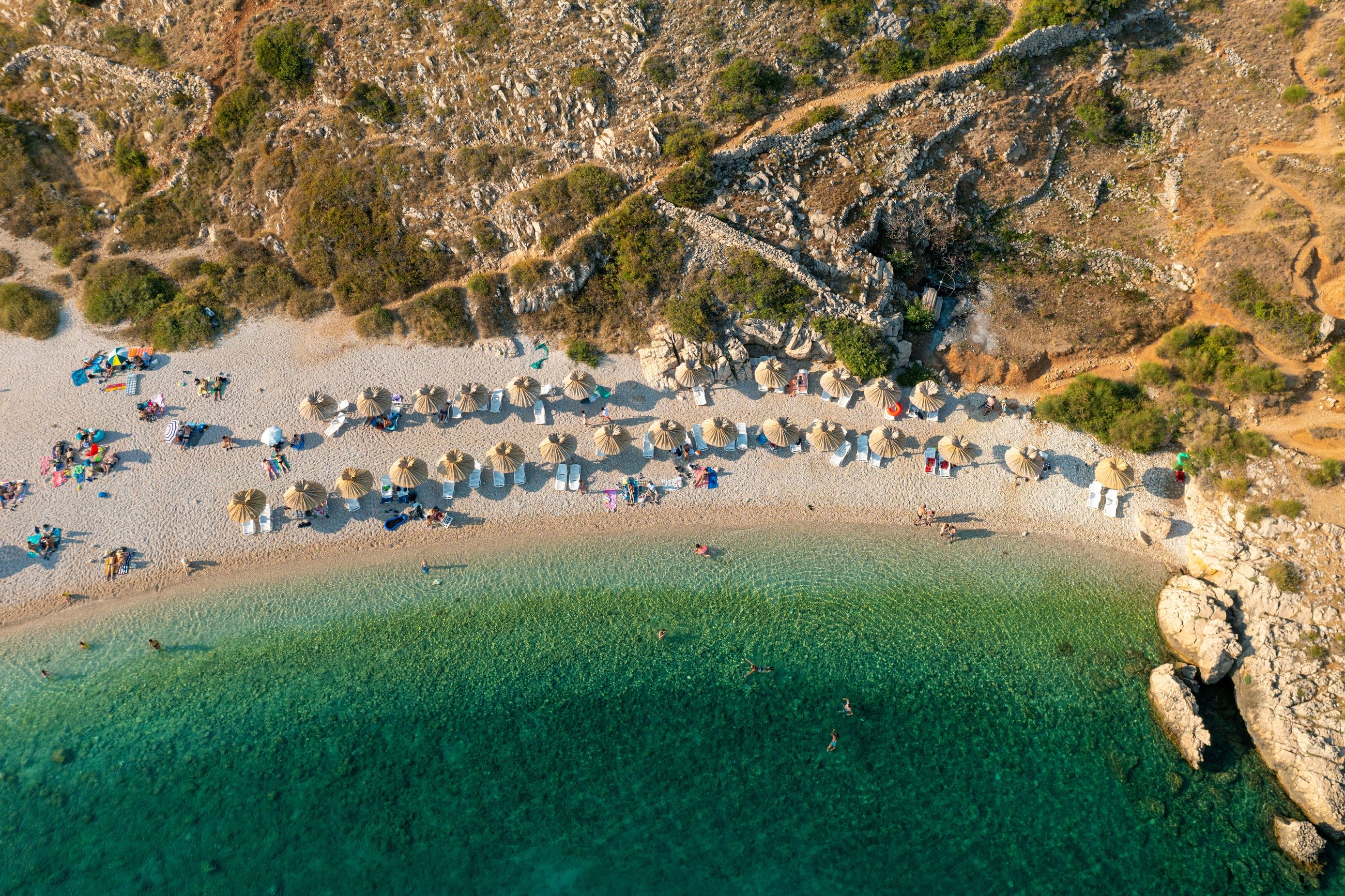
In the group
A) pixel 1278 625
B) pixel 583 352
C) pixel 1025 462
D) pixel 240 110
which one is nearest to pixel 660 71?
pixel 583 352

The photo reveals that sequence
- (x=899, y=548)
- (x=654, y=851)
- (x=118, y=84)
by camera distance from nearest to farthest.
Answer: (x=654, y=851) → (x=899, y=548) → (x=118, y=84)

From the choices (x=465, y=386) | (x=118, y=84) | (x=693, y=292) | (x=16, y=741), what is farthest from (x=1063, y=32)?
(x=16, y=741)

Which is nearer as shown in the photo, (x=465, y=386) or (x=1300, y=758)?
(x=1300, y=758)

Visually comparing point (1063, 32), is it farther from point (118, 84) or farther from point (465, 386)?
point (118, 84)

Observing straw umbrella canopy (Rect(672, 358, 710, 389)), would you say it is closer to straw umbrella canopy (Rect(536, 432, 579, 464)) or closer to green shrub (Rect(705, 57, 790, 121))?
straw umbrella canopy (Rect(536, 432, 579, 464))

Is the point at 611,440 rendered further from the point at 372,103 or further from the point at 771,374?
the point at 372,103

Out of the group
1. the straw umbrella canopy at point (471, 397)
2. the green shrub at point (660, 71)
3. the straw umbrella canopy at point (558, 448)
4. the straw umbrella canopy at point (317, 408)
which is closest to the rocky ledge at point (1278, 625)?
the straw umbrella canopy at point (558, 448)
